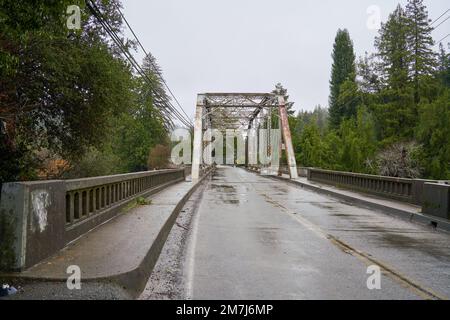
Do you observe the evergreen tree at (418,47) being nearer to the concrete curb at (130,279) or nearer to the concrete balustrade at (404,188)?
the concrete balustrade at (404,188)

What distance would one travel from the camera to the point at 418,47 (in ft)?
163

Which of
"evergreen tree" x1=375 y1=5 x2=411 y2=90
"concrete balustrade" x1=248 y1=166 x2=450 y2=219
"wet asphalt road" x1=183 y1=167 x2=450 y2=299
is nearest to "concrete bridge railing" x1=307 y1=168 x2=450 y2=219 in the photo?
"concrete balustrade" x1=248 y1=166 x2=450 y2=219

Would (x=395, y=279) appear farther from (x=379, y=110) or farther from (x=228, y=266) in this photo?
(x=379, y=110)

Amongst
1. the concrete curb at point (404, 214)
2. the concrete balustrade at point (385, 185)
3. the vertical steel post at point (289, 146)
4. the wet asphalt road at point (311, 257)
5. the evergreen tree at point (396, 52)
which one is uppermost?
the evergreen tree at point (396, 52)

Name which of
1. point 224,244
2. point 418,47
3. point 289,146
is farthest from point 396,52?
point 224,244

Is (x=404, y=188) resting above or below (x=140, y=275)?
above

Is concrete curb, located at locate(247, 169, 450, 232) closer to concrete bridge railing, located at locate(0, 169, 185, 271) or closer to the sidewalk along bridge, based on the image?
the sidewalk along bridge

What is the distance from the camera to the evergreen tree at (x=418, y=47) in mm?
48672

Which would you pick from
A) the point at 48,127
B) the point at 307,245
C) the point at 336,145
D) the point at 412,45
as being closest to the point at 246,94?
the point at 336,145

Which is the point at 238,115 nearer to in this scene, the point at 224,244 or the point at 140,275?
the point at 224,244

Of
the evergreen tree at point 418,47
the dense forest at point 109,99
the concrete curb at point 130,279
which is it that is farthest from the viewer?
the evergreen tree at point 418,47

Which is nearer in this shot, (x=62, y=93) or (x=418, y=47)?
(x=62, y=93)

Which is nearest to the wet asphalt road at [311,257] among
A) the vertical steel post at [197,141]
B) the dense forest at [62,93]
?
the dense forest at [62,93]

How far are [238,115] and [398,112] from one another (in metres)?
28.6
